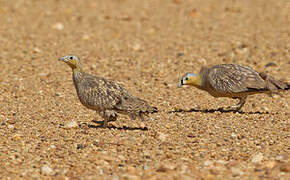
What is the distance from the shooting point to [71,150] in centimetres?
880

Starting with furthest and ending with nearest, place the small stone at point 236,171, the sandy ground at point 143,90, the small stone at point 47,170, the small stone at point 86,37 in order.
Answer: the small stone at point 86,37, the sandy ground at point 143,90, the small stone at point 47,170, the small stone at point 236,171

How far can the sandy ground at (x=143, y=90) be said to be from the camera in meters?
8.28

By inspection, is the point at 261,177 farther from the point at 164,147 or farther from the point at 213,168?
the point at 164,147

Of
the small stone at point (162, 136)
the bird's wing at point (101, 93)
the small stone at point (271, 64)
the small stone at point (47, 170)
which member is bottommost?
the small stone at point (47, 170)

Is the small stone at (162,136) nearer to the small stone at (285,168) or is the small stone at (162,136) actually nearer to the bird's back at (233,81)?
the small stone at (285,168)

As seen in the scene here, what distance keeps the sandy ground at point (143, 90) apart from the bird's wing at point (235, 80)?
22.4 inches

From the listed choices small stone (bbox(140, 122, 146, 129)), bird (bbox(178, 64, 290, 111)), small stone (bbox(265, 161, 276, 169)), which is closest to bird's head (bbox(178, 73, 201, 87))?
bird (bbox(178, 64, 290, 111))

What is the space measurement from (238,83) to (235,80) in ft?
0.31

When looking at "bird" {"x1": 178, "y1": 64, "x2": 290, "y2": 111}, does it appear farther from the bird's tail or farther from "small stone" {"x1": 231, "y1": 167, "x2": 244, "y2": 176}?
"small stone" {"x1": 231, "y1": 167, "x2": 244, "y2": 176}

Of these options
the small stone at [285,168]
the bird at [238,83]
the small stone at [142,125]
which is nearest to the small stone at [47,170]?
the small stone at [142,125]

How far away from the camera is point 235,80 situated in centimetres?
1160

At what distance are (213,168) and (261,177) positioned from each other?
2.23ft

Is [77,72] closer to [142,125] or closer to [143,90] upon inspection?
[142,125]

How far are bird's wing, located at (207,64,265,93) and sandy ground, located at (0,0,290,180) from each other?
1.87ft
